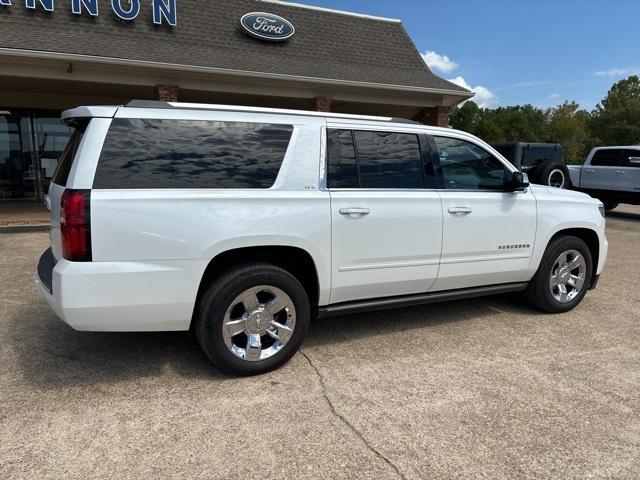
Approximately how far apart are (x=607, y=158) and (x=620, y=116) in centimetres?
5072

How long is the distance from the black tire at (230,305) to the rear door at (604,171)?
1267 cm

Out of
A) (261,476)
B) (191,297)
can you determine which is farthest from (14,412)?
(261,476)

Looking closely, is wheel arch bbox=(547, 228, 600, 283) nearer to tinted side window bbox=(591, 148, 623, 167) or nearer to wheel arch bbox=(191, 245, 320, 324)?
Result: wheel arch bbox=(191, 245, 320, 324)

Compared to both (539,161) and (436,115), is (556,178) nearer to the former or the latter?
(539,161)

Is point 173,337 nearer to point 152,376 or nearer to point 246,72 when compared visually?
point 152,376

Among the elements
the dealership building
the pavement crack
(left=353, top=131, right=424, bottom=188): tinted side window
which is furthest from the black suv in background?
the pavement crack

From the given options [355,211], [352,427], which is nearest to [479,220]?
[355,211]

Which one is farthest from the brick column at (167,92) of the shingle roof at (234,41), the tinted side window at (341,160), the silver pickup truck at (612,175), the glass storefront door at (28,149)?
the silver pickup truck at (612,175)

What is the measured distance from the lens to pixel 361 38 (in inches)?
557

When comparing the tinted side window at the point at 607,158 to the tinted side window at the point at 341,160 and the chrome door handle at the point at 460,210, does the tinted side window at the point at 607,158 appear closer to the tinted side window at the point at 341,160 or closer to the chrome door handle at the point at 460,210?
the chrome door handle at the point at 460,210

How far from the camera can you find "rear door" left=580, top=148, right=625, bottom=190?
13.0 metres

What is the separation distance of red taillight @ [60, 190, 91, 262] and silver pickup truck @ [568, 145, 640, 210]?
13711 millimetres

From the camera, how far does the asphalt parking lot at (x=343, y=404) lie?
250cm

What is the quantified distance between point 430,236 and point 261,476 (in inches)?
91.7
